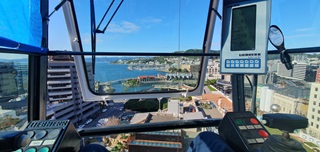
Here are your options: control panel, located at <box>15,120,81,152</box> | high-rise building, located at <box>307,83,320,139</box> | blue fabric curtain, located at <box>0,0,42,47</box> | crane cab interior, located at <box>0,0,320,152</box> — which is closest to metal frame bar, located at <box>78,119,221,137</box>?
crane cab interior, located at <box>0,0,320,152</box>

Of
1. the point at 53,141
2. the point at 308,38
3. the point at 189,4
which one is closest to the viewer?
the point at 53,141

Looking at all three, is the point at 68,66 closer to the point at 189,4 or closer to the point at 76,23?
the point at 76,23

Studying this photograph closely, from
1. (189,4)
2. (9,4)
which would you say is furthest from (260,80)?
(9,4)

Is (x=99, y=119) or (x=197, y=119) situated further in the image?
(x=99, y=119)

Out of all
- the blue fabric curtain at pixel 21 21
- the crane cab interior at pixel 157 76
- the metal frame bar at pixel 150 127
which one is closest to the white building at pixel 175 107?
the crane cab interior at pixel 157 76

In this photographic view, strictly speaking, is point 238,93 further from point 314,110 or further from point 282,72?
point 314,110

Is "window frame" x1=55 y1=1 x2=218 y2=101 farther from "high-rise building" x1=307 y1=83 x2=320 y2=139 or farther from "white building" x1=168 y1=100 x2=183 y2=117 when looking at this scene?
"high-rise building" x1=307 y1=83 x2=320 y2=139
